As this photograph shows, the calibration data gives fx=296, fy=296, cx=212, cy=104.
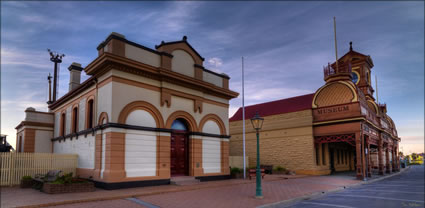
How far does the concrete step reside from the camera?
15969mm

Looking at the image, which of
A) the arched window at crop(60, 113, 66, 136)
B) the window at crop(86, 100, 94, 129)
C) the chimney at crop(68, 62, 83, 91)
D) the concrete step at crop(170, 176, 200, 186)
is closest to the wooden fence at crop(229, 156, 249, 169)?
the concrete step at crop(170, 176, 200, 186)

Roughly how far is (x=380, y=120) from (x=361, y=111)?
407 inches

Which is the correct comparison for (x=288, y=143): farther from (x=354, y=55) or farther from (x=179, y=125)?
→ (x=354, y=55)

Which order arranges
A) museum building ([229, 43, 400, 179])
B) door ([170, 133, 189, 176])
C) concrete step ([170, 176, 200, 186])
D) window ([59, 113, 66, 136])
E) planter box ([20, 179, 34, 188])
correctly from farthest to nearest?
1. museum building ([229, 43, 400, 179])
2. window ([59, 113, 66, 136])
3. door ([170, 133, 189, 176])
4. concrete step ([170, 176, 200, 186])
5. planter box ([20, 179, 34, 188])

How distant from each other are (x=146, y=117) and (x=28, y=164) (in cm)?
705

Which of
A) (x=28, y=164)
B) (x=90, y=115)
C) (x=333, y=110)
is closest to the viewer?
(x=28, y=164)

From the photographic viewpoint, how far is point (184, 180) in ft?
54.4

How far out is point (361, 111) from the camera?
76.3 feet

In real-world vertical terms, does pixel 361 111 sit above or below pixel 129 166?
above

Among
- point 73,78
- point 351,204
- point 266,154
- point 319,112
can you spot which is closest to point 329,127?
point 319,112

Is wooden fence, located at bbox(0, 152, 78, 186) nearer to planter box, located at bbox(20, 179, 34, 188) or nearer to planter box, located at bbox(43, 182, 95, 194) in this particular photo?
planter box, located at bbox(20, 179, 34, 188)

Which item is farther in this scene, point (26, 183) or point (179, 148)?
point (179, 148)

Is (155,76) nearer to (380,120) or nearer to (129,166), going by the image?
(129,166)

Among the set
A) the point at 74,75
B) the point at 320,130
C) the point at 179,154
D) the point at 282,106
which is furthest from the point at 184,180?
the point at 282,106
